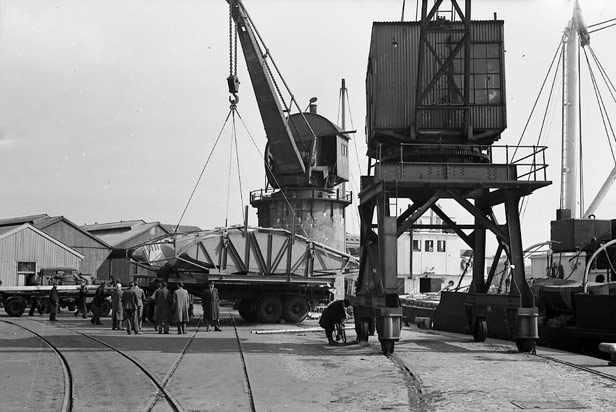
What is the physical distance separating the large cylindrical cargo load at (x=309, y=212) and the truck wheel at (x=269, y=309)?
16234 mm

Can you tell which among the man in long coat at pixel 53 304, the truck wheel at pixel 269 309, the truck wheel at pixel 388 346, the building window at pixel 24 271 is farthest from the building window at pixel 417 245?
the truck wheel at pixel 388 346

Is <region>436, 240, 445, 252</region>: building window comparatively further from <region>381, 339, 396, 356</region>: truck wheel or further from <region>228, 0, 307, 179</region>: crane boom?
<region>381, 339, 396, 356</region>: truck wheel

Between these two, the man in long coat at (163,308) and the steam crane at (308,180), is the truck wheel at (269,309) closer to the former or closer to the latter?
the man in long coat at (163,308)

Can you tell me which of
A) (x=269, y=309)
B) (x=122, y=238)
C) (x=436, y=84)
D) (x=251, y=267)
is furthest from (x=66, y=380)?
(x=122, y=238)

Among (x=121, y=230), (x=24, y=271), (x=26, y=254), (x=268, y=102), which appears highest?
(x=268, y=102)

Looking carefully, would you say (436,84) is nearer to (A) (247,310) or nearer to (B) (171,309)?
(B) (171,309)

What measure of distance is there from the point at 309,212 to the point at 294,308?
662 inches

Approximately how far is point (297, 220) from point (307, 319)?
13893mm

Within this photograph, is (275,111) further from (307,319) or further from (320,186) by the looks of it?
(307,319)

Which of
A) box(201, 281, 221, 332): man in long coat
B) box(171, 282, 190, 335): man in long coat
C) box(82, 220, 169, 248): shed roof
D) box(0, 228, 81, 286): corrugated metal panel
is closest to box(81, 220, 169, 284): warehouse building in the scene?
box(82, 220, 169, 248): shed roof

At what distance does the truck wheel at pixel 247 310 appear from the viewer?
26.3 metres

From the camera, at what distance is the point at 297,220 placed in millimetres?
42906

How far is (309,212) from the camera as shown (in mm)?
42875

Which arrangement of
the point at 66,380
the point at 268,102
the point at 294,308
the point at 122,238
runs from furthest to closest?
the point at 122,238
the point at 268,102
the point at 294,308
the point at 66,380
